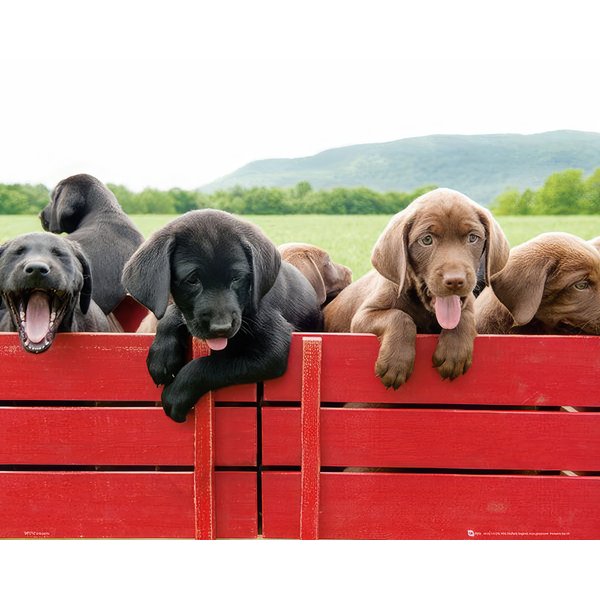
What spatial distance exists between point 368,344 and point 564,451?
Result: 1.01 meters

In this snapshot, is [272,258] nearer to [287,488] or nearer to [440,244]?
[440,244]

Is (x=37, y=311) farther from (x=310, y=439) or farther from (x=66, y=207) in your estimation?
(x=66, y=207)

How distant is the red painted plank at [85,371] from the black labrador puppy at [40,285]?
0.08 m

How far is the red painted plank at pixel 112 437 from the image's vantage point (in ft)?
10.5

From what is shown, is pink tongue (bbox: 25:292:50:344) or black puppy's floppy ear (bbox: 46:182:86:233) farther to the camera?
black puppy's floppy ear (bbox: 46:182:86:233)

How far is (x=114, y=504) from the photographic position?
10.8 feet

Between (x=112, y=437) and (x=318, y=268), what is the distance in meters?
1.90

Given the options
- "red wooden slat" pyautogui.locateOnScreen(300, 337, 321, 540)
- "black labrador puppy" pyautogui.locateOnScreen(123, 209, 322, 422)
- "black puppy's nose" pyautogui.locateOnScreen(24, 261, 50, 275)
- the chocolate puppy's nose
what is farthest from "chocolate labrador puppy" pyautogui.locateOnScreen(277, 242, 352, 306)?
"black puppy's nose" pyautogui.locateOnScreen(24, 261, 50, 275)

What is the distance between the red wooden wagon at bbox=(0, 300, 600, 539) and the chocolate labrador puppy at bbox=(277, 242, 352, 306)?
1339 millimetres

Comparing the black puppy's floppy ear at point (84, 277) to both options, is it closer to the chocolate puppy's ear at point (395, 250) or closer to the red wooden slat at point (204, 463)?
the red wooden slat at point (204, 463)

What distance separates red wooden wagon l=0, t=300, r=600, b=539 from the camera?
3.16 metres

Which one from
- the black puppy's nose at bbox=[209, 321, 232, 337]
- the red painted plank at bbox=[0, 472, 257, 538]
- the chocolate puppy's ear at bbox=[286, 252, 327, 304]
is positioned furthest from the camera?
the chocolate puppy's ear at bbox=[286, 252, 327, 304]

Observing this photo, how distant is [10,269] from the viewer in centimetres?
323

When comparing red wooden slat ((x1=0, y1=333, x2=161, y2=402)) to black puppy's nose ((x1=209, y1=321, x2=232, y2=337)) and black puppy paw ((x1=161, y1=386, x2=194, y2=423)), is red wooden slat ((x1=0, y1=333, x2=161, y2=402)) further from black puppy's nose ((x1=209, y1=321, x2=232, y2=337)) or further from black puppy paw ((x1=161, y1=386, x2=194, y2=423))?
black puppy's nose ((x1=209, y1=321, x2=232, y2=337))
